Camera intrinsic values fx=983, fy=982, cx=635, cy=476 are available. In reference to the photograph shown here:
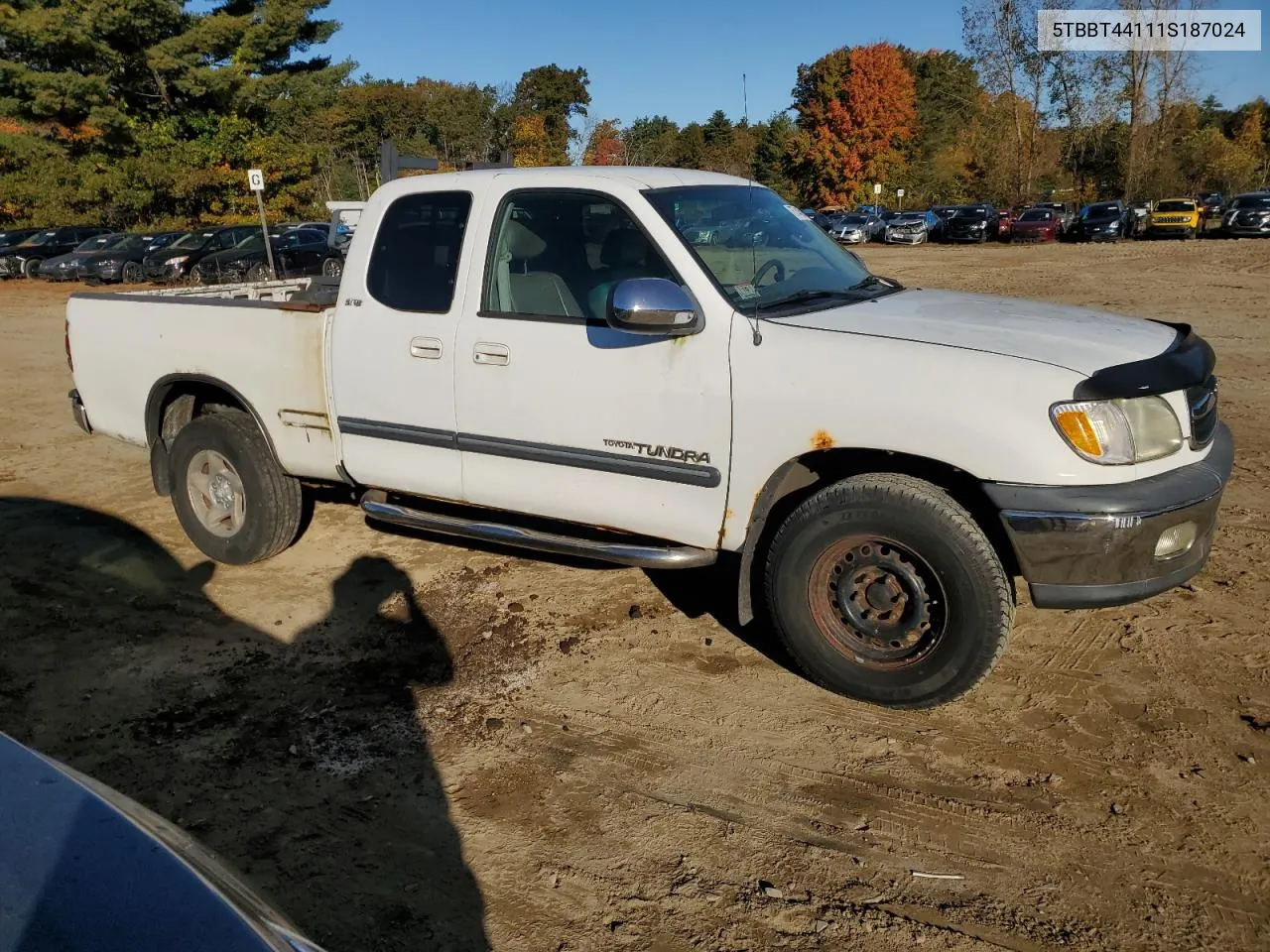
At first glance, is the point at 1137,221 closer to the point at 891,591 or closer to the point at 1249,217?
the point at 1249,217

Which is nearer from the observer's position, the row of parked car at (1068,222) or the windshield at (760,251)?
the windshield at (760,251)

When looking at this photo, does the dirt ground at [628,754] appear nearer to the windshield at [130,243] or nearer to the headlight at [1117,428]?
the headlight at [1117,428]

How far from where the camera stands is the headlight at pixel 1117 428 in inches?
130

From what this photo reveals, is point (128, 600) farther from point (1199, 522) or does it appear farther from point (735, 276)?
point (1199, 522)

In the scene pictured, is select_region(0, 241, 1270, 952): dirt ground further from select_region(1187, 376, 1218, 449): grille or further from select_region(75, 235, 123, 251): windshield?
select_region(75, 235, 123, 251): windshield

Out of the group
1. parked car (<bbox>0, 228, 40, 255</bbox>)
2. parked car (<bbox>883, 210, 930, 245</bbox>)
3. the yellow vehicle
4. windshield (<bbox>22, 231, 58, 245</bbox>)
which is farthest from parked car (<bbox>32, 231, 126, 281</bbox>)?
the yellow vehicle

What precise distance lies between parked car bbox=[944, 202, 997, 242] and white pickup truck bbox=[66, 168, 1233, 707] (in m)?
36.6

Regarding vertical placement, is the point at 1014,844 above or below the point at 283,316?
below

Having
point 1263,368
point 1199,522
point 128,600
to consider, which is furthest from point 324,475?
point 1263,368

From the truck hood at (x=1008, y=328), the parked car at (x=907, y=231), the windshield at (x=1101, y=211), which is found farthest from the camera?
the parked car at (x=907, y=231)

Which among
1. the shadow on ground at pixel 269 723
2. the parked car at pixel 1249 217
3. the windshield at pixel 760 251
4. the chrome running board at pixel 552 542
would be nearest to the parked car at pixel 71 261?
the shadow on ground at pixel 269 723

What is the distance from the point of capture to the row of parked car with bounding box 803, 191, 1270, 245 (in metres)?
33.4

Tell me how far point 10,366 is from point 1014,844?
1414cm

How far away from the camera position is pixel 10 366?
13164mm
